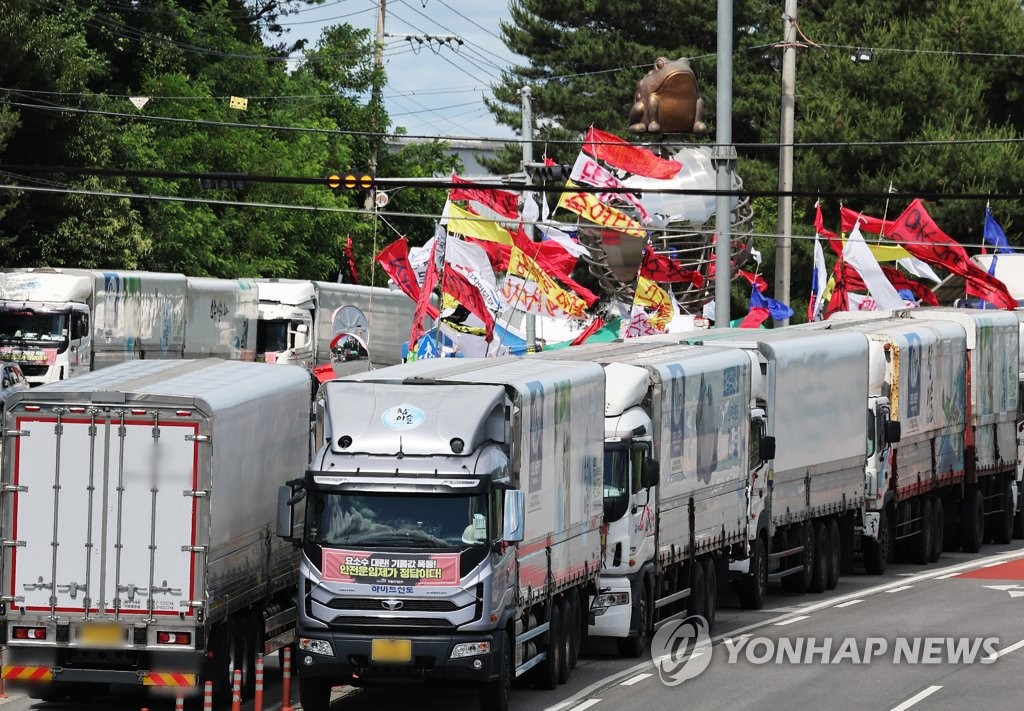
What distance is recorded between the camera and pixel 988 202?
5584 centimetres

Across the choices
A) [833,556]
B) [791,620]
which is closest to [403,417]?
[791,620]

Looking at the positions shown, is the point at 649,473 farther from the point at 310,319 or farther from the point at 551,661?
the point at 310,319

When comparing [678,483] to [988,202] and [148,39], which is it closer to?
[988,202]

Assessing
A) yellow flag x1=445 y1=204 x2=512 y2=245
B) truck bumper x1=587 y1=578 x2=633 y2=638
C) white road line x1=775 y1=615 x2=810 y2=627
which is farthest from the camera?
yellow flag x1=445 y1=204 x2=512 y2=245

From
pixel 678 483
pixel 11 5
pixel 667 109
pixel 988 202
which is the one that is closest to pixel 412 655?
pixel 678 483

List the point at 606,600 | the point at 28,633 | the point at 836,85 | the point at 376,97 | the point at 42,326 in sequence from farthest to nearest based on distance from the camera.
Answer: the point at 376,97, the point at 836,85, the point at 42,326, the point at 606,600, the point at 28,633

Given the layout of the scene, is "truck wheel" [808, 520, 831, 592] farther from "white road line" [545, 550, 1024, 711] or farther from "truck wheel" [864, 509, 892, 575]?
"truck wheel" [864, 509, 892, 575]

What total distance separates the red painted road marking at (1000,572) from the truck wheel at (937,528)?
1.19 m

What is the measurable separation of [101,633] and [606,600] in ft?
20.4

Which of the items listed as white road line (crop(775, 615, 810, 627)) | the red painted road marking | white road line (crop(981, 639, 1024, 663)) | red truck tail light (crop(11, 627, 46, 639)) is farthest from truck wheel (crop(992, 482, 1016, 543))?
red truck tail light (crop(11, 627, 46, 639))

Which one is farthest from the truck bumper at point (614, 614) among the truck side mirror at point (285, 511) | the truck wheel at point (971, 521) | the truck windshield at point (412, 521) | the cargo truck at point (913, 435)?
the truck wheel at point (971, 521)

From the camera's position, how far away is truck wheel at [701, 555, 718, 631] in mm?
23922

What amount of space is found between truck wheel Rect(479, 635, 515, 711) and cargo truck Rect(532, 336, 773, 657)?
385 cm

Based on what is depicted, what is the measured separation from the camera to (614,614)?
2102cm
